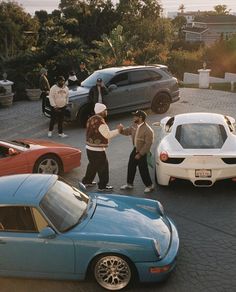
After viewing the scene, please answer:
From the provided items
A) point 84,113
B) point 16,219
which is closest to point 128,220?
point 16,219

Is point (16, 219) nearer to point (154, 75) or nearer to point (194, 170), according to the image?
point (194, 170)

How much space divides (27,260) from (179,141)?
4292 mm

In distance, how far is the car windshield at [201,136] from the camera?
877 cm

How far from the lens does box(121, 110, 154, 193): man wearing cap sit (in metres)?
8.70

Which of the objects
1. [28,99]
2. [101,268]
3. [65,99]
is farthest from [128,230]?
[28,99]

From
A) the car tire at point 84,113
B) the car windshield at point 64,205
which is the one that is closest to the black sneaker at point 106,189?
the car windshield at point 64,205

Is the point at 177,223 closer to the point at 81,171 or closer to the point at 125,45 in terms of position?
the point at 81,171

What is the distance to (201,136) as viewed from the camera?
8961 mm

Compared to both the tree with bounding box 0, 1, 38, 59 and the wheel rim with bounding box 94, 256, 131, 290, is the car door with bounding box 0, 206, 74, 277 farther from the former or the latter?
the tree with bounding box 0, 1, 38, 59

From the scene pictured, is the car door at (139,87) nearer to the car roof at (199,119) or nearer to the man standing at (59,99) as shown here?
the man standing at (59,99)

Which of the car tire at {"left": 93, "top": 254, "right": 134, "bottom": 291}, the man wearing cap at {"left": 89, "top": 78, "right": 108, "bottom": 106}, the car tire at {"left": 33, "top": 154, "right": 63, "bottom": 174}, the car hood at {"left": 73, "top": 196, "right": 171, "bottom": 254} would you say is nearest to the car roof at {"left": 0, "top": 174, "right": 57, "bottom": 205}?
the car hood at {"left": 73, "top": 196, "right": 171, "bottom": 254}

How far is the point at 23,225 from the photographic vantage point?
570cm

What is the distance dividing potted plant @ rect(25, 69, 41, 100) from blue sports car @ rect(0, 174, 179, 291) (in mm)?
14838

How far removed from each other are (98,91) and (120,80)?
3.71 feet
